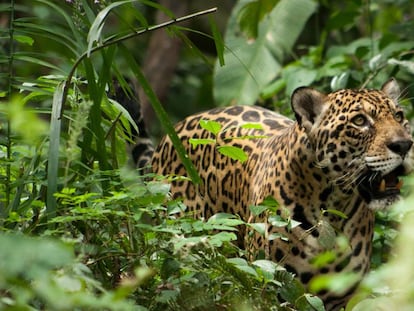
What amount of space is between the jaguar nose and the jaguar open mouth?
0.14m

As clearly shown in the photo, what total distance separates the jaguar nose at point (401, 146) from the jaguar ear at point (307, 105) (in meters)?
0.53

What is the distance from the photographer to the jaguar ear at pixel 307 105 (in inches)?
211

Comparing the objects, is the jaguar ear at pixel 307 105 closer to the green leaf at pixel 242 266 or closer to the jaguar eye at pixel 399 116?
the jaguar eye at pixel 399 116

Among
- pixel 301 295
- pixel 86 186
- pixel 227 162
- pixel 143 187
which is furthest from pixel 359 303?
pixel 227 162

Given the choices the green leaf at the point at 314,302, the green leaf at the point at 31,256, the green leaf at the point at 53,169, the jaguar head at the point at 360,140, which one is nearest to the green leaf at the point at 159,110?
the green leaf at the point at 53,169

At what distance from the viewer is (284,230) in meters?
5.23

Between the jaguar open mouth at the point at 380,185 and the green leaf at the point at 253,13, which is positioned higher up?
the green leaf at the point at 253,13

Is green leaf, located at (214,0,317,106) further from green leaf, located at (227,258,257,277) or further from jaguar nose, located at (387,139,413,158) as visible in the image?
green leaf, located at (227,258,257,277)

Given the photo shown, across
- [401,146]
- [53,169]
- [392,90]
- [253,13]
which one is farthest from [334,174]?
[253,13]

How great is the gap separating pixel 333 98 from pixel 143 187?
1.88 meters

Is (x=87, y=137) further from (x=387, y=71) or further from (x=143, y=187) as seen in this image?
(x=387, y=71)

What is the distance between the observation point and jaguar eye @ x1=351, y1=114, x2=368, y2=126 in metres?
5.16

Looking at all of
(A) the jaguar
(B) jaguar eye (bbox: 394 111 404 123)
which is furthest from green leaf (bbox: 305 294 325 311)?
(B) jaguar eye (bbox: 394 111 404 123)

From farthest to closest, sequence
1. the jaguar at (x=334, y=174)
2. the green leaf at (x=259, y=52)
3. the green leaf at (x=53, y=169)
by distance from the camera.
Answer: the green leaf at (x=259, y=52) → the jaguar at (x=334, y=174) → the green leaf at (x=53, y=169)
